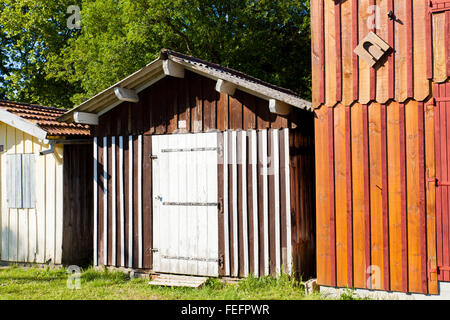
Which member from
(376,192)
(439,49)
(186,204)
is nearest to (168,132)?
(186,204)

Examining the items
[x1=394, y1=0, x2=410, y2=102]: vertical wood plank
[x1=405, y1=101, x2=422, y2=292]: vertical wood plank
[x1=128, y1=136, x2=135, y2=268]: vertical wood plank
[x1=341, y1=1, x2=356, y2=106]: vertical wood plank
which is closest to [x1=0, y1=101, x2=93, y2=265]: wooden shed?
[x1=128, y1=136, x2=135, y2=268]: vertical wood plank

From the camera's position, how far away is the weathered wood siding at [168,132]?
713 cm

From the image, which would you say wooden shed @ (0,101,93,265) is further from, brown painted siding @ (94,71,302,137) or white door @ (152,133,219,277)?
white door @ (152,133,219,277)

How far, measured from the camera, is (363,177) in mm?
6105

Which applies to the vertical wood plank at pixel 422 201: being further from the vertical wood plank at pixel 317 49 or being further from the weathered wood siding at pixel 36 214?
the weathered wood siding at pixel 36 214

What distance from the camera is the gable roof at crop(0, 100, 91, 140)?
838cm

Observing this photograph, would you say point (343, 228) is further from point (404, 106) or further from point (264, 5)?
point (264, 5)

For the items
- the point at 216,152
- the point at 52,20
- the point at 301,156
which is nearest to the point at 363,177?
the point at 301,156

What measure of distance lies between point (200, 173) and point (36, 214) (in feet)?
11.7

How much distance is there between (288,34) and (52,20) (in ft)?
39.6

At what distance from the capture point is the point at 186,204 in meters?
7.66

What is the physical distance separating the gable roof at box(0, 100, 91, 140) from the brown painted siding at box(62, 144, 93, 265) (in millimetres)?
352

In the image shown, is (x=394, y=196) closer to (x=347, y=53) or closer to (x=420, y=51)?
(x=420, y=51)

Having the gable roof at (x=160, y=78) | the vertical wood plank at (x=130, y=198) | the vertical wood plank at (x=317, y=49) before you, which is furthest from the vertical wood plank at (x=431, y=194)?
the vertical wood plank at (x=130, y=198)
